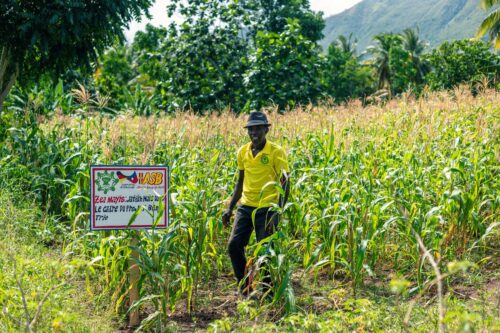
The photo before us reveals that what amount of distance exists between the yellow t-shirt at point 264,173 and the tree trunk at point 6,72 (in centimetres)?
667

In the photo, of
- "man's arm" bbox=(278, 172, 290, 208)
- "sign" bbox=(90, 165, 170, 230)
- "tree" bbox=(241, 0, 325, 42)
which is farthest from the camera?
"tree" bbox=(241, 0, 325, 42)

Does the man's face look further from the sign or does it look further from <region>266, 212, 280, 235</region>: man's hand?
the sign

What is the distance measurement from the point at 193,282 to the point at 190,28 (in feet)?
46.0

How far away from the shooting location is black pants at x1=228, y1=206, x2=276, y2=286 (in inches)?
214

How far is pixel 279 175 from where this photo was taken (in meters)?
5.40

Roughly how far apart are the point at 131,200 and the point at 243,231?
3.91 feet

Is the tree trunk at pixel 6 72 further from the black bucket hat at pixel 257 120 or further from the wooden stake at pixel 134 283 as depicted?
the wooden stake at pixel 134 283

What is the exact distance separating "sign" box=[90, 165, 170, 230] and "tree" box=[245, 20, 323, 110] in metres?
11.6

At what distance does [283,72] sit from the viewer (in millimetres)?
16406

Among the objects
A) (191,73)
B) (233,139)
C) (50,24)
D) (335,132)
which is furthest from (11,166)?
(191,73)

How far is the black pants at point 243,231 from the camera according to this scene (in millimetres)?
5438

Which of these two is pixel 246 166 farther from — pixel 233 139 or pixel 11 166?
pixel 11 166

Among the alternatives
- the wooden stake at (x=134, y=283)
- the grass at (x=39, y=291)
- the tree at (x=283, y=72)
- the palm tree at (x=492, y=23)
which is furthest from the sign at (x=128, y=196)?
the palm tree at (x=492, y=23)

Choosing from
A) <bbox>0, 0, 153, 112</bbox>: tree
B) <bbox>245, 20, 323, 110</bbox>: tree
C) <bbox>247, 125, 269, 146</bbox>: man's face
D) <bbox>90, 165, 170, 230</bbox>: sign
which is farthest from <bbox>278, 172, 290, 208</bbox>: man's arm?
<bbox>245, 20, 323, 110</bbox>: tree
